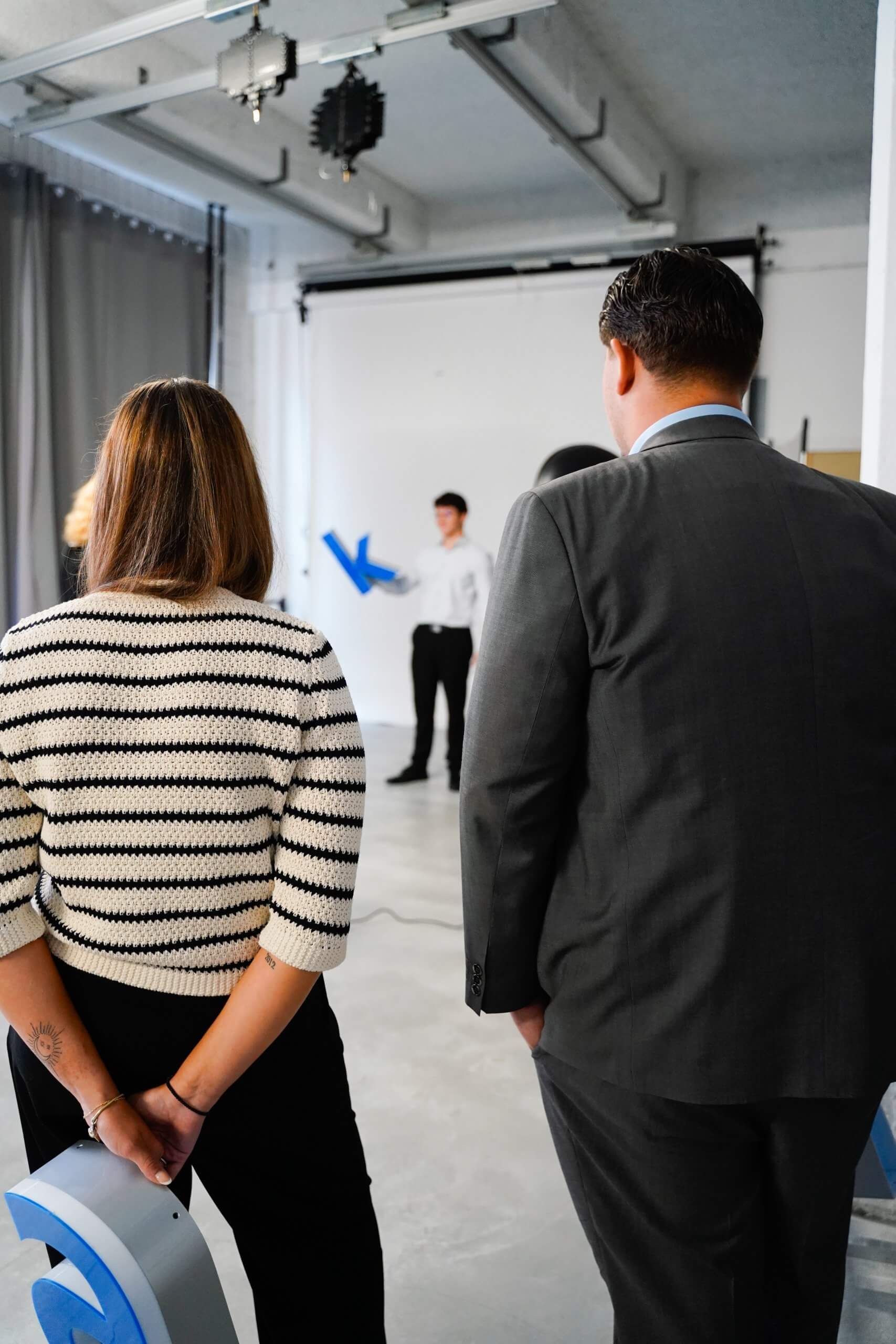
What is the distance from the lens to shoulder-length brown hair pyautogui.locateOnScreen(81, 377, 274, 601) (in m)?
1.04

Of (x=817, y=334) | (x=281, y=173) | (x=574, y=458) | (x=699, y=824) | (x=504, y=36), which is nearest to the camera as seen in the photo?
(x=699, y=824)

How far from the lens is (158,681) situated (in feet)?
3.24

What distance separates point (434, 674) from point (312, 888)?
16.7ft

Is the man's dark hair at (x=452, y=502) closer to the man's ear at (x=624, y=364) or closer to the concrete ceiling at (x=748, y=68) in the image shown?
the concrete ceiling at (x=748, y=68)

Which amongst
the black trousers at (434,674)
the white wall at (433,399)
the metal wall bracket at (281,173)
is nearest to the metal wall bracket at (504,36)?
the metal wall bracket at (281,173)

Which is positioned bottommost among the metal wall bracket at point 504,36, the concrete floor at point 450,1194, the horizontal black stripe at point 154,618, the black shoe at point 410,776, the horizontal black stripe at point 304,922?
the concrete floor at point 450,1194

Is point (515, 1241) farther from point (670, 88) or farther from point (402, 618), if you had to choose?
point (402, 618)

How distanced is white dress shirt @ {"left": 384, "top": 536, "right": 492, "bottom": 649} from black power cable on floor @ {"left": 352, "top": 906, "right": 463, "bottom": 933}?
2590 millimetres

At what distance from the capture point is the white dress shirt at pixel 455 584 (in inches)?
238

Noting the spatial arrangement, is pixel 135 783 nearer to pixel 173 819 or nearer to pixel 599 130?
pixel 173 819

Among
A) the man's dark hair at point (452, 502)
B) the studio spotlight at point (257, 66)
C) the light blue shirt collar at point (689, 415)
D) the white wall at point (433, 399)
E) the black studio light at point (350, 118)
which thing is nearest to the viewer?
the light blue shirt collar at point (689, 415)

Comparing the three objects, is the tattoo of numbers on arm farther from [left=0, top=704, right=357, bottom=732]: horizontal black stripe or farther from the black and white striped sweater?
[left=0, top=704, right=357, bottom=732]: horizontal black stripe

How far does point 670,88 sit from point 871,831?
18.3 ft

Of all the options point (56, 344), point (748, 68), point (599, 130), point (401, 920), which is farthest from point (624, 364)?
point (56, 344)
